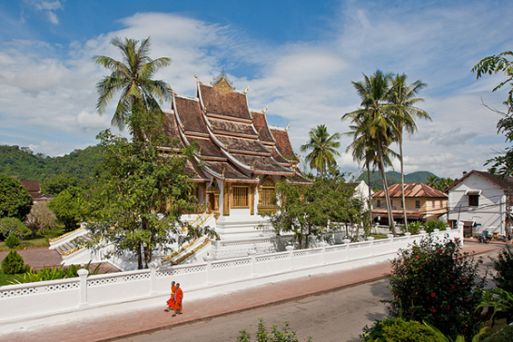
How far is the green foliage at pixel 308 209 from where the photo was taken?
707 inches

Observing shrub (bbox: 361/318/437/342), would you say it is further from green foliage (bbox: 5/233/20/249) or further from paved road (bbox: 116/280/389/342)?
green foliage (bbox: 5/233/20/249)

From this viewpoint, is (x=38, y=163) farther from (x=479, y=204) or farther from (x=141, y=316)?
(x=141, y=316)

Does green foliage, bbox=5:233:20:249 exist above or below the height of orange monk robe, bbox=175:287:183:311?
above

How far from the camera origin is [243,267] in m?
14.3

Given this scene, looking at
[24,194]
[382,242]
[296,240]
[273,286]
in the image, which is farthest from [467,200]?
[24,194]

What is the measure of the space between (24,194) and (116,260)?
58.5 ft

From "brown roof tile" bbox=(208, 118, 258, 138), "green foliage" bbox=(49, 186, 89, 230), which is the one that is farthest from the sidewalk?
"green foliage" bbox=(49, 186, 89, 230)

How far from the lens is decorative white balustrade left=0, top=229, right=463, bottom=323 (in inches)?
381

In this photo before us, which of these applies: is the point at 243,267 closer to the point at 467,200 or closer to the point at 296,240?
the point at 296,240

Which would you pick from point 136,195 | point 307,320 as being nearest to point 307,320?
point 307,320

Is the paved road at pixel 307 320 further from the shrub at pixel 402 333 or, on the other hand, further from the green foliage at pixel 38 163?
the green foliage at pixel 38 163

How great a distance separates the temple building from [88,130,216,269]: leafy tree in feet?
24.4

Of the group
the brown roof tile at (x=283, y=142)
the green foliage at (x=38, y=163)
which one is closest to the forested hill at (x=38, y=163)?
the green foliage at (x=38, y=163)

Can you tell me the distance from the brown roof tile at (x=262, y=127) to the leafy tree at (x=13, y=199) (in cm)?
1937
